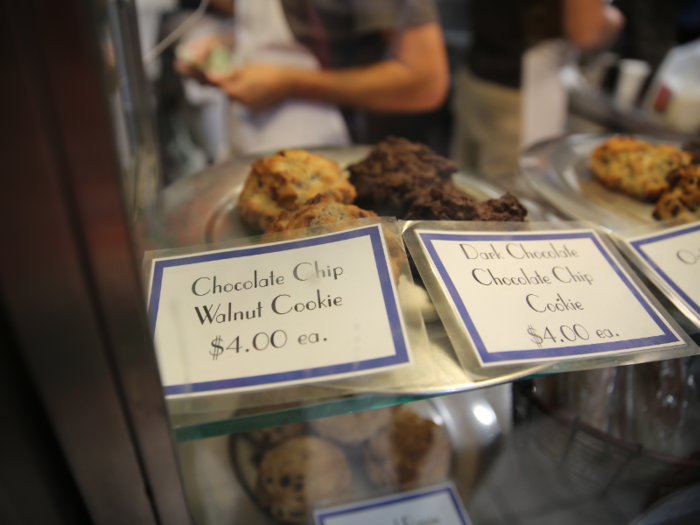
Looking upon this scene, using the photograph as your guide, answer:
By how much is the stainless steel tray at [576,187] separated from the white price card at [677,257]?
0.06 meters

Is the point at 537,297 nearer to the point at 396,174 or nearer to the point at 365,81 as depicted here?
the point at 396,174

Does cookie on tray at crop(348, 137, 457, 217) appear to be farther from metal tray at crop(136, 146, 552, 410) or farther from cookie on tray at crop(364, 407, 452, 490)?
cookie on tray at crop(364, 407, 452, 490)

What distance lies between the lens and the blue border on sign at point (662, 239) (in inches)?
23.2

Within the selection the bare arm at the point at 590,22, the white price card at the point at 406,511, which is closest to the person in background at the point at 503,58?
the bare arm at the point at 590,22

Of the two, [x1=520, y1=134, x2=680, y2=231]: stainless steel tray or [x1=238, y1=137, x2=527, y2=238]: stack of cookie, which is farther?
[x1=520, y1=134, x2=680, y2=231]: stainless steel tray

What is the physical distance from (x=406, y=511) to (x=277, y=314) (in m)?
0.47

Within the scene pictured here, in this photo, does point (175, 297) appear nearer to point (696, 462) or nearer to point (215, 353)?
point (215, 353)

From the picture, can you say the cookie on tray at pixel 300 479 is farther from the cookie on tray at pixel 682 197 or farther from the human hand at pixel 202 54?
the human hand at pixel 202 54

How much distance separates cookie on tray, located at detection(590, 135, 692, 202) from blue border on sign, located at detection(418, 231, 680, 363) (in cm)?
36

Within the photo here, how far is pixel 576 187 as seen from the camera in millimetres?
917

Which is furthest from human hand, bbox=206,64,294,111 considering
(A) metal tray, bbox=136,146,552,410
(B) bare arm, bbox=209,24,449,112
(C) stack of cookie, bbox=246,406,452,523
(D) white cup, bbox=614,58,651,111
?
(D) white cup, bbox=614,58,651,111

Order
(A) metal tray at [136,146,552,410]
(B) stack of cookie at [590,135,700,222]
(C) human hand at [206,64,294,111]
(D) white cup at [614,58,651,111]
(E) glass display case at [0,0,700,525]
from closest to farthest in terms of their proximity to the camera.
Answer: (E) glass display case at [0,0,700,525] < (A) metal tray at [136,146,552,410] < (B) stack of cookie at [590,135,700,222] < (C) human hand at [206,64,294,111] < (D) white cup at [614,58,651,111]

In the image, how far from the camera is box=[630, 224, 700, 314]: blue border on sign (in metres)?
0.59

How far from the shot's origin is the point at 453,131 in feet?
6.36
